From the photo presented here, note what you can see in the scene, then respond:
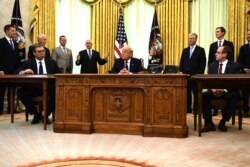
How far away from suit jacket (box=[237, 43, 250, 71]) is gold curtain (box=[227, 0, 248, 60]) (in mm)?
566

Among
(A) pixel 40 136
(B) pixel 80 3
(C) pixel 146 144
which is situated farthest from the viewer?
(B) pixel 80 3

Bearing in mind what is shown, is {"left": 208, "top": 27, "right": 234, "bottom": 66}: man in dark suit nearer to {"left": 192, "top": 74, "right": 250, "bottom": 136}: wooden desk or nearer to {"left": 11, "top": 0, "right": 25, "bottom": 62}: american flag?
{"left": 192, "top": 74, "right": 250, "bottom": 136}: wooden desk

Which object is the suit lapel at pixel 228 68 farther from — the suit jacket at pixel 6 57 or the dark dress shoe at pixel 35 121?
the suit jacket at pixel 6 57

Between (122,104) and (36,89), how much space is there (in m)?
1.82

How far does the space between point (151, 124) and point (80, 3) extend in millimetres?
5162

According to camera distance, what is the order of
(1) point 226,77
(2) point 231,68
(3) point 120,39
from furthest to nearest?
(3) point 120,39
(2) point 231,68
(1) point 226,77

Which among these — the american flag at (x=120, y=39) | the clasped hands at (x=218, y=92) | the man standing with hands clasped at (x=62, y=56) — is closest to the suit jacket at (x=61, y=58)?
the man standing with hands clasped at (x=62, y=56)

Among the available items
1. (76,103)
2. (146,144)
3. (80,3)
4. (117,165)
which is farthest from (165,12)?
(117,165)

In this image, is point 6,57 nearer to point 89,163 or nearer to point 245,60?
point 89,163

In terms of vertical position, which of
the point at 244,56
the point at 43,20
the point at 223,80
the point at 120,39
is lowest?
the point at 223,80

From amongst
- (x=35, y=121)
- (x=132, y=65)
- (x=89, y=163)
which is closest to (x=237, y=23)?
(x=132, y=65)

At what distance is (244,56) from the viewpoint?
7129mm

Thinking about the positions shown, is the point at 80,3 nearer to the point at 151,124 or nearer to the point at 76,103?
the point at 76,103

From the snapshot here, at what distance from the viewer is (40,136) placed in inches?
183
